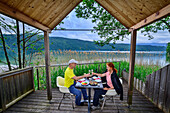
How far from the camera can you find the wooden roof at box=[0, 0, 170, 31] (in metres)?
1.45

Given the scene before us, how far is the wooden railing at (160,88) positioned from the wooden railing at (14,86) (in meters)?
4.12

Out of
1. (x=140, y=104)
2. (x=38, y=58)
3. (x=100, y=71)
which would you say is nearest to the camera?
(x=140, y=104)

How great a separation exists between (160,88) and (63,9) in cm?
331

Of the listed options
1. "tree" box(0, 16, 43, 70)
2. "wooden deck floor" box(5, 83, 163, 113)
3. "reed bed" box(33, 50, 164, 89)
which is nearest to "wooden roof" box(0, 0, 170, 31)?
"tree" box(0, 16, 43, 70)

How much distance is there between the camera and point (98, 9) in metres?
4.88

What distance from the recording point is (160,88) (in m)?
2.56

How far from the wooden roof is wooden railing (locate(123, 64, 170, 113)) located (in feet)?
4.84

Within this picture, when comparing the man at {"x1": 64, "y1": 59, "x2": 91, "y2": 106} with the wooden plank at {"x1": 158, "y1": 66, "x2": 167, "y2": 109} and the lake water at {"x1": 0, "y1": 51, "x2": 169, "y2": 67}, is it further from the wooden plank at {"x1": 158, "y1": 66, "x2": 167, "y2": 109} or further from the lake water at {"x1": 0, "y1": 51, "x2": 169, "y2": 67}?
the lake water at {"x1": 0, "y1": 51, "x2": 169, "y2": 67}

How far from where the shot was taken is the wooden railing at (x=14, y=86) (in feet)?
8.21

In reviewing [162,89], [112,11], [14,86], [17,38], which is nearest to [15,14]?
[112,11]

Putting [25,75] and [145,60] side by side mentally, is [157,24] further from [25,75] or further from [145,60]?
[25,75]

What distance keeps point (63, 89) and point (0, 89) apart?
1.63m

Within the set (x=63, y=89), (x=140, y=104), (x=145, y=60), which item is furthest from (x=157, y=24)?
(x=63, y=89)

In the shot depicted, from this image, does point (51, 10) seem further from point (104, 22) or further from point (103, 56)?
point (103, 56)
